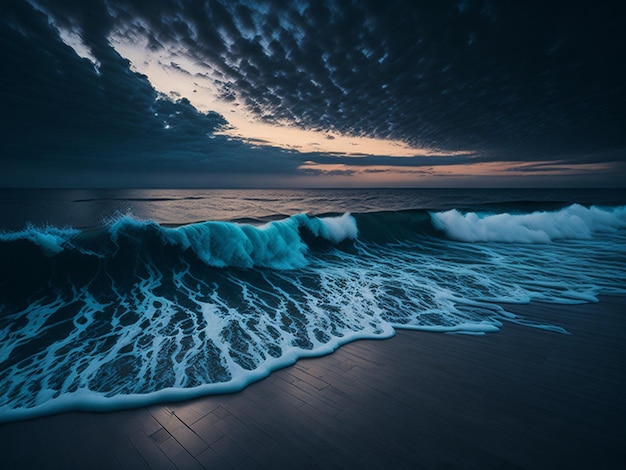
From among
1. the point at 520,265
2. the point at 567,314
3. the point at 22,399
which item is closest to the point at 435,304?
the point at 567,314

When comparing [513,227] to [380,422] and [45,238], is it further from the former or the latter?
[45,238]

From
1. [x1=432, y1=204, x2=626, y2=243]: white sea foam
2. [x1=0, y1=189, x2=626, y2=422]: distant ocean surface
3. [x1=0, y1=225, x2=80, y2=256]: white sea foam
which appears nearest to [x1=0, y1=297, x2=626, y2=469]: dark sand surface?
[x1=0, y1=189, x2=626, y2=422]: distant ocean surface

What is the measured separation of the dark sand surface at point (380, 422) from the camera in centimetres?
247

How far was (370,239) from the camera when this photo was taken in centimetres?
1400

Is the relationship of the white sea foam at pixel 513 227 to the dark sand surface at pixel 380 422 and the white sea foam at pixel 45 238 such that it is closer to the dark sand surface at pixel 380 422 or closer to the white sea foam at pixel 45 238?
the dark sand surface at pixel 380 422

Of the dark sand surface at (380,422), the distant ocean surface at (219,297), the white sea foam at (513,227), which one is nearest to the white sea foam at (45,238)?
the distant ocean surface at (219,297)

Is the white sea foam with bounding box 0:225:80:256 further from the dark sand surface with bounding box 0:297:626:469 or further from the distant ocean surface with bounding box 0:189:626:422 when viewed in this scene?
the dark sand surface with bounding box 0:297:626:469

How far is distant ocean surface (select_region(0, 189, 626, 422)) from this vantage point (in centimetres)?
376

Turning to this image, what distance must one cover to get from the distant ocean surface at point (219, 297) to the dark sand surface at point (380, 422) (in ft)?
1.25

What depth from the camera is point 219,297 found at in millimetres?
6957

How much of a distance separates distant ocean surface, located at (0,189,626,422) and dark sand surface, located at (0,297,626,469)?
38cm

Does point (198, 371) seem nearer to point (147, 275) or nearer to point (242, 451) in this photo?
point (242, 451)

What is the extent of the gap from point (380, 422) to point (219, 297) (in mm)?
5296

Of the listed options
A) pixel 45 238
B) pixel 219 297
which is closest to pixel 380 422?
pixel 219 297
